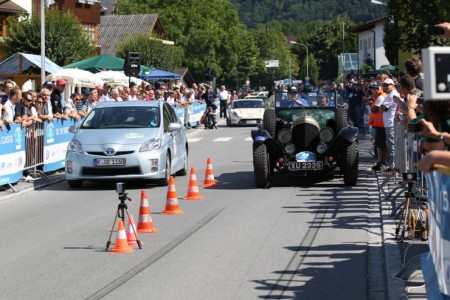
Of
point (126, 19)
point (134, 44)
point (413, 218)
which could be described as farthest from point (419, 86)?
point (126, 19)

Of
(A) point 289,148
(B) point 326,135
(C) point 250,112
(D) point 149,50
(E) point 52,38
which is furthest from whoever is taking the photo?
(D) point 149,50

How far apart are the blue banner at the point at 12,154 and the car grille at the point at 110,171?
4.24 ft

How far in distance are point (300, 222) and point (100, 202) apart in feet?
12.8

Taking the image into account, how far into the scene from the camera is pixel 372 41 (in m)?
105

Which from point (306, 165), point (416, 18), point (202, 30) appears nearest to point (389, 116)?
point (306, 165)

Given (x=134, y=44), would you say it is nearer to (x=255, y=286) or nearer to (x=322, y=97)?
(x=322, y=97)

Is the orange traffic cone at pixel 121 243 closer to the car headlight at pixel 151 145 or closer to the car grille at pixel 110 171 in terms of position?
the car grille at pixel 110 171

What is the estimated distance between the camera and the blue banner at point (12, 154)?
58.7ft

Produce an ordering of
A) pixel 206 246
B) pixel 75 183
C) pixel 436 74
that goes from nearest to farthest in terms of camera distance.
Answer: pixel 436 74
pixel 206 246
pixel 75 183

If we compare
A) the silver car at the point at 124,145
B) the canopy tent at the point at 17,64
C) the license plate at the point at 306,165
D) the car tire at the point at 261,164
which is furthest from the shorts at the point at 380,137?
the canopy tent at the point at 17,64

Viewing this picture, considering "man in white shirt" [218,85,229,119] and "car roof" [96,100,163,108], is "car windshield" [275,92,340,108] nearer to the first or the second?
"car roof" [96,100,163,108]

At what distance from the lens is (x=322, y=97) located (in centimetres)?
1986

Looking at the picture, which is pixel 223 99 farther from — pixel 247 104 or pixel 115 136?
pixel 115 136

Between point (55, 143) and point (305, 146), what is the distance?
18.9 ft
